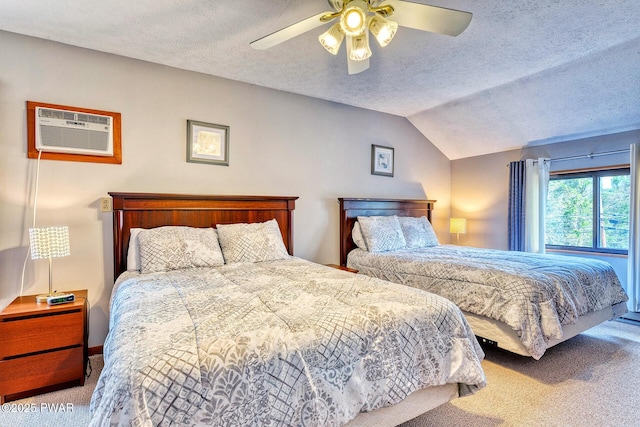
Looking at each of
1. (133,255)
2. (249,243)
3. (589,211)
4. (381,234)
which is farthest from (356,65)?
(589,211)

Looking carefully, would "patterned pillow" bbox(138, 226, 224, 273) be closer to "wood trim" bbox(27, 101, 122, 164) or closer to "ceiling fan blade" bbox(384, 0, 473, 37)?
"wood trim" bbox(27, 101, 122, 164)

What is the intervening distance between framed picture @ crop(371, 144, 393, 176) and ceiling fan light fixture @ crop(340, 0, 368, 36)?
2601mm

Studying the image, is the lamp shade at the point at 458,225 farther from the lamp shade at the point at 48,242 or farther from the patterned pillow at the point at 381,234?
the lamp shade at the point at 48,242

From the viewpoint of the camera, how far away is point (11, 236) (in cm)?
240

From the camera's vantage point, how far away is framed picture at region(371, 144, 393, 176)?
14.2ft

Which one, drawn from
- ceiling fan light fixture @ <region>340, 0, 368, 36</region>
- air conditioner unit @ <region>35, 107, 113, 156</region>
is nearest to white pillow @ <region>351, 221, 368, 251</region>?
ceiling fan light fixture @ <region>340, 0, 368, 36</region>

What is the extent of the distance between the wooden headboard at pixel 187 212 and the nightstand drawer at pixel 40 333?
1.83ft

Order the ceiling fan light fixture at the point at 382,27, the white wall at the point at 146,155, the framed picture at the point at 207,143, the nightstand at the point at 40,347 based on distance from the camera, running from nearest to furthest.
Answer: the ceiling fan light fixture at the point at 382,27 < the nightstand at the point at 40,347 < the white wall at the point at 146,155 < the framed picture at the point at 207,143

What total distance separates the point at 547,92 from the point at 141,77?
390 cm

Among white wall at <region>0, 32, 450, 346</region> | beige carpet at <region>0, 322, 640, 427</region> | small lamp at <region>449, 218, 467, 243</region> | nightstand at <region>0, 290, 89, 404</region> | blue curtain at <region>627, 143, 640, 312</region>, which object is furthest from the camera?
small lamp at <region>449, 218, 467, 243</region>

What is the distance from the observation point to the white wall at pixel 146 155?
242 cm

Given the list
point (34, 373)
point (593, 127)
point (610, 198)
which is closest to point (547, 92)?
point (593, 127)

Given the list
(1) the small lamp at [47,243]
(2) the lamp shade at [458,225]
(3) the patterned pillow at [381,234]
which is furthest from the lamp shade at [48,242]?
(2) the lamp shade at [458,225]

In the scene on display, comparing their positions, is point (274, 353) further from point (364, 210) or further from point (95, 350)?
point (364, 210)
